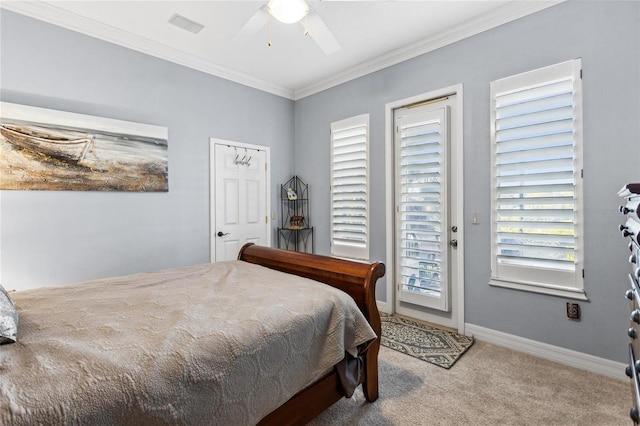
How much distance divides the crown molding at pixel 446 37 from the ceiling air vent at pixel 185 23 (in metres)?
1.76

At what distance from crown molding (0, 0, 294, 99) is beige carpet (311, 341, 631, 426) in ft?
12.2

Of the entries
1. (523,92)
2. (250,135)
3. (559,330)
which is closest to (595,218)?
(559,330)

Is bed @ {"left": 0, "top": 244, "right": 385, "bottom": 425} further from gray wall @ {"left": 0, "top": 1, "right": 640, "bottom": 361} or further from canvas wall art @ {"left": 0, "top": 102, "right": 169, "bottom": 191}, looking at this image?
canvas wall art @ {"left": 0, "top": 102, "right": 169, "bottom": 191}

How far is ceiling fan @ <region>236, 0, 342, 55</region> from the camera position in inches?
69.2

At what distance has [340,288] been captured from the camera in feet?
6.73

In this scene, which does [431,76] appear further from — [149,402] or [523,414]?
[149,402]

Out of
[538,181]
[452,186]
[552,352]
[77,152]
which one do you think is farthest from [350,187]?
[77,152]

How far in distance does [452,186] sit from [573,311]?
141 cm

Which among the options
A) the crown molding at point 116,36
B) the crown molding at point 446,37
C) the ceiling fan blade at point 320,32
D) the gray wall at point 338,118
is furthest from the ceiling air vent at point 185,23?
the crown molding at point 446,37

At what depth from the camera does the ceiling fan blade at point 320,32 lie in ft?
6.46

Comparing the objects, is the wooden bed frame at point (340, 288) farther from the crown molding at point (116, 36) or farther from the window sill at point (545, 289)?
the crown molding at point (116, 36)

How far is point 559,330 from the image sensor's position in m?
2.47

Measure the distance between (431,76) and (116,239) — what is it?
11.9 ft

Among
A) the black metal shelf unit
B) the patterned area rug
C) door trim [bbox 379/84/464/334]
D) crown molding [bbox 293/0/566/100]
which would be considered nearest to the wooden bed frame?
the patterned area rug
